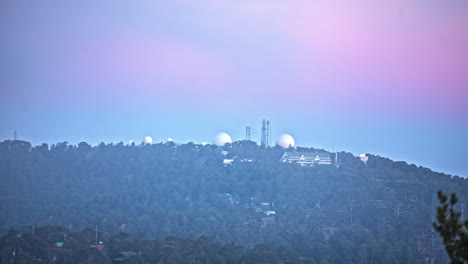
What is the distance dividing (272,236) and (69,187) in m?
23.2

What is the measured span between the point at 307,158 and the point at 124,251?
103 ft

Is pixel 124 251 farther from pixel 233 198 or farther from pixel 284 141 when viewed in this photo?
pixel 284 141

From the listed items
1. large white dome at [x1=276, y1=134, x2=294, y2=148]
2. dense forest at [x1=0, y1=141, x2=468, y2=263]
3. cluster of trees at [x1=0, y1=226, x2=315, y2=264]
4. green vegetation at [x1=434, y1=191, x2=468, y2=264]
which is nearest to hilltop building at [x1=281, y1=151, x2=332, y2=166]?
dense forest at [x1=0, y1=141, x2=468, y2=263]

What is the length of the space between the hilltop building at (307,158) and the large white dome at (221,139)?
7666 mm

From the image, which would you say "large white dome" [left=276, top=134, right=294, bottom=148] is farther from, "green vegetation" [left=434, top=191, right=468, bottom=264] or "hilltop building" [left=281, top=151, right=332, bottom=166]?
"green vegetation" [left=434, top=191, right=468, bottom=264]

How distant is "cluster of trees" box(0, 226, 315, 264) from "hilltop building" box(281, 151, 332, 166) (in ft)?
89.7

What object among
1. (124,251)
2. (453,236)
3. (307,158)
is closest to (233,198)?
(307,158)

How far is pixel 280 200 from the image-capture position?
47312 mm

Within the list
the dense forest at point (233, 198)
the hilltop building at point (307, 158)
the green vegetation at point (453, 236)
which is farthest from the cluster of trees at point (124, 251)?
the hilltop building at point (307, 158)

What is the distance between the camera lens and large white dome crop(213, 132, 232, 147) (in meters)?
64.3

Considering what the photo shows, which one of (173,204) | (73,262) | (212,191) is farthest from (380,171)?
(73,262)

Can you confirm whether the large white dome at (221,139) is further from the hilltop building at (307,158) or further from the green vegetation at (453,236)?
the green vegetation at (453,236)

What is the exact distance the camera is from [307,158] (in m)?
58.4

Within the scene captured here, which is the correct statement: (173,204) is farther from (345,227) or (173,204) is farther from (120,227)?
(345,227)
